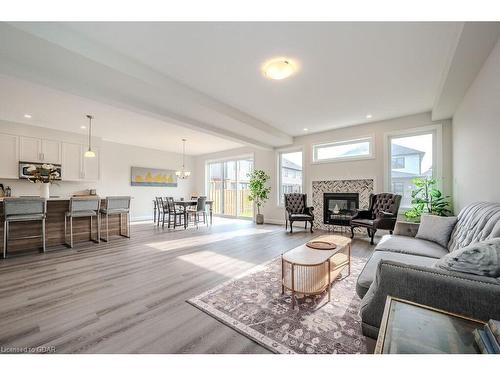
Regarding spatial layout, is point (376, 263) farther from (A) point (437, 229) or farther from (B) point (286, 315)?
(A) point (437, 229)

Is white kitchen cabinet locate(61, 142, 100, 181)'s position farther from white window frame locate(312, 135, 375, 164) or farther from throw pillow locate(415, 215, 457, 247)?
throw pillow locate(415, 215, 457, 247)

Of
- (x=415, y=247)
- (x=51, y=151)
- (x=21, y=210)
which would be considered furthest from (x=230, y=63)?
(x=51, y=151)

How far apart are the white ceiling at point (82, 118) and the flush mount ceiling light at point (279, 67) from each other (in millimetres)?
2875

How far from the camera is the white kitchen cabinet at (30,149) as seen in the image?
198 inches

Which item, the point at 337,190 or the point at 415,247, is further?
the point at 337,190

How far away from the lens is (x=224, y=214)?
28.3ft

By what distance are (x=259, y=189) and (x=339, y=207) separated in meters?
2.37

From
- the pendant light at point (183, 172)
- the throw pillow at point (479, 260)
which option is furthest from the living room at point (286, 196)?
the pendant light at point (183, 172)

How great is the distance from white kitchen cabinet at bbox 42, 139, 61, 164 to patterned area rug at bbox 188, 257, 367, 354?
596cm

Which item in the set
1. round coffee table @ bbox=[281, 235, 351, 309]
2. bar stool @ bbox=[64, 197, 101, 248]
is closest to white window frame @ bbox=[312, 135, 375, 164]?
round coffee table @ bbox=[281, 235, 351, 309]

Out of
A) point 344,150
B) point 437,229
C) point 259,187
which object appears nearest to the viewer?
point 437,229

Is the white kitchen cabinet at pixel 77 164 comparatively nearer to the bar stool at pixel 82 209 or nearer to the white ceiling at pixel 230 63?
the white ceiling at pixel 230 63

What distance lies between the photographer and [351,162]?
5320 millimetres

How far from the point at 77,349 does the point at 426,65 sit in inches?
176
